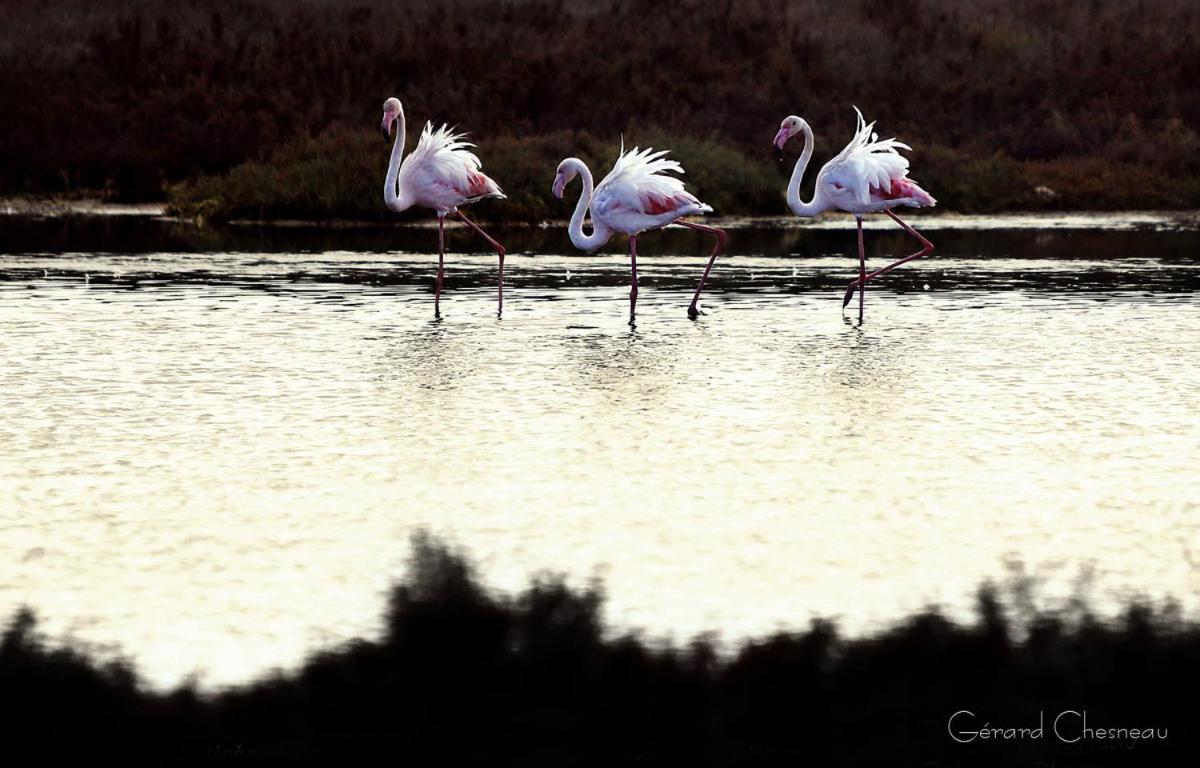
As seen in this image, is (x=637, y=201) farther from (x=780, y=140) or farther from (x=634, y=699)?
(x=634, y=699)

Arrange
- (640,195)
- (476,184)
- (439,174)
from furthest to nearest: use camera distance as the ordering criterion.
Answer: (476,184) < (439,174) < (640,195)

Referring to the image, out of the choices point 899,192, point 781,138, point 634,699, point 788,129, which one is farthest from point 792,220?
point 634,699

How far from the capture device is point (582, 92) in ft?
135

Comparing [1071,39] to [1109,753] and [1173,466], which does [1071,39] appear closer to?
[1173,466]

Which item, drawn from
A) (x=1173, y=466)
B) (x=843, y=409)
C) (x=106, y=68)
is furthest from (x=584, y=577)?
(x=106, y=68)

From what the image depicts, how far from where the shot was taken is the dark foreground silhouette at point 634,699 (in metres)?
4.57

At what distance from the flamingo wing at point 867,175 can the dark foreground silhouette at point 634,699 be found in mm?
10078

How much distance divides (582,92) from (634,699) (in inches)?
1458

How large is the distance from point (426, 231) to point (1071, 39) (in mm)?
26412

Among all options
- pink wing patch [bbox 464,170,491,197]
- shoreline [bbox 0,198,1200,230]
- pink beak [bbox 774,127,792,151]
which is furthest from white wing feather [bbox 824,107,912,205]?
shoreline [bbox 0,198,1200,230]

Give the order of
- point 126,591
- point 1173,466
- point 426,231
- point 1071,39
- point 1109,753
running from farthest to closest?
1. point 1071,39
2. point 426,231
3. point 1173,466
4. point 126,591
5. point 1109,753

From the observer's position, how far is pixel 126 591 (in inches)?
234
